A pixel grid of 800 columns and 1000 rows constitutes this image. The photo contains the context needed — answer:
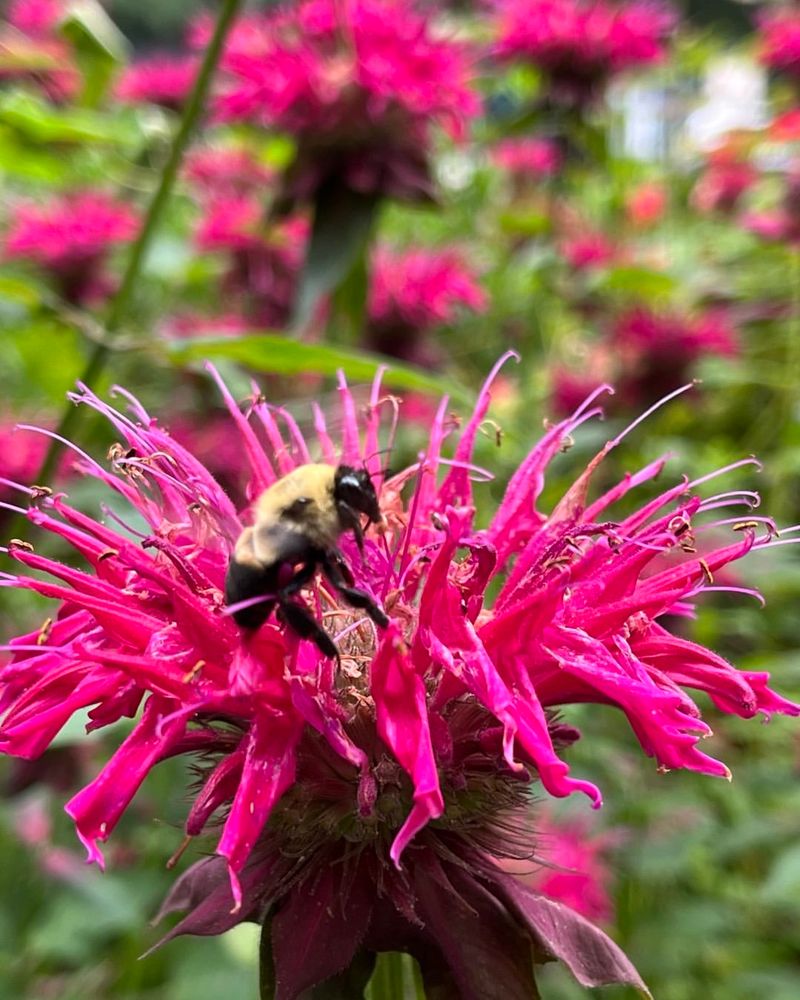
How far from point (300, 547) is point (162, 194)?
2.29ft

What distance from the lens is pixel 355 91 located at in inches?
64.1

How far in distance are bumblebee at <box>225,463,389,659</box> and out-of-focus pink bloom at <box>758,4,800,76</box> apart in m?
2.39

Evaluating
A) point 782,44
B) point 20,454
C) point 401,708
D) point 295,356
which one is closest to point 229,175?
point 20,454

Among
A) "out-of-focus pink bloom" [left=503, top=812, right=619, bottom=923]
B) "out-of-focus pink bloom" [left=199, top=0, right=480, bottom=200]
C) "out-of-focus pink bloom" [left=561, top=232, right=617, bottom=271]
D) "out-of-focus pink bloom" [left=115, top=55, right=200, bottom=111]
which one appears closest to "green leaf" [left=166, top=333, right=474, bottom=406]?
"out-of-focus pink bloom" [left=199, top=0, right=480, bottom=200]

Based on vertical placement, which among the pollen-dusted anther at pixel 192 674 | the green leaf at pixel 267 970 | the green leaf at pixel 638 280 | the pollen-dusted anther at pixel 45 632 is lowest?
the green leaf at pixel 267 970

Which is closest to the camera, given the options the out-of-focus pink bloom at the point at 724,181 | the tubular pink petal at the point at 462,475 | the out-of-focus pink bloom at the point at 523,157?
the tubular pink petal at the point at 462,475

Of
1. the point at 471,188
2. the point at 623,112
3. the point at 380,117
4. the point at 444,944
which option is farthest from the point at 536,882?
the point at 623,112

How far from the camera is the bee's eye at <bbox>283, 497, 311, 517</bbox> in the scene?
71 centimetres

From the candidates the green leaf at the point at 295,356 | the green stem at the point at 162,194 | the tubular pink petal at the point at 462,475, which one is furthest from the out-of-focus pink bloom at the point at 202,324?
the tubular pink petal at the point at 462,475

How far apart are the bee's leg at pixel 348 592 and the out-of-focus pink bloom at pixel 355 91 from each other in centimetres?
98

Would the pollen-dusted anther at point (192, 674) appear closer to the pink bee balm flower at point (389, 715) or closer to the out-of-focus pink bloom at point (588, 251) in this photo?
the pink bee balm flower at point (389, 715)

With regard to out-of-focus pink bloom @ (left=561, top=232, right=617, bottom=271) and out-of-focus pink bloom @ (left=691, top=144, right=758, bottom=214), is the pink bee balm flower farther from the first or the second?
out-of-focus pink bloom @ (left=691, top=144, right=758, bottom=214)

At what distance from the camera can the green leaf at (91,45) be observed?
4.25 feet

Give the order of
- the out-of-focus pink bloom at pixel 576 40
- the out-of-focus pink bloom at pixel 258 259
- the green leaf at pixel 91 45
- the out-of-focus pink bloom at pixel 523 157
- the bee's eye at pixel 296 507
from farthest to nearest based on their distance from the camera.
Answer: the out-of-focus pink bloom at pixel 523 157, the out-of-focus pink bloom at pixel 258 259, the out-of-focus pink bloom at pixel 576 40, the green leaf at pixel 91 45, the bee's eye at pixel 296 507
